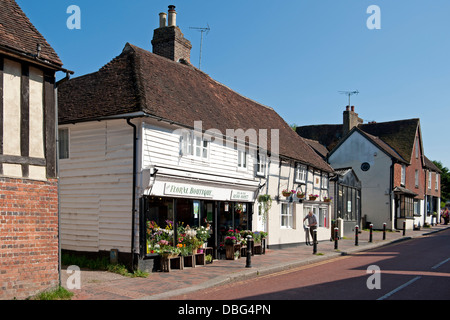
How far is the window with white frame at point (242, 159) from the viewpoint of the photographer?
1814 centimetres

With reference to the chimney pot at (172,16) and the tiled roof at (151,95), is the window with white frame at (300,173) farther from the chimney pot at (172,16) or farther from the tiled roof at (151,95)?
the chimney pot at (172,16)

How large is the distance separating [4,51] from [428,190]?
47856mm

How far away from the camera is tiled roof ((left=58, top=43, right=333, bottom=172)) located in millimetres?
14062

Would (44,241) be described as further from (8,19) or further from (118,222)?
(8,19)

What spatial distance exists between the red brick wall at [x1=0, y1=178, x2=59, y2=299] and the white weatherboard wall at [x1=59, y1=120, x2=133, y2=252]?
3703mm

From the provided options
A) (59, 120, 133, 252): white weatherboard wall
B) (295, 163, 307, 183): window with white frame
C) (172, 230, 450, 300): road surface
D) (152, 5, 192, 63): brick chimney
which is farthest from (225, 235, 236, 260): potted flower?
(152, 5, 192, 63): brick chimney

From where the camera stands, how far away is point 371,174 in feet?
120

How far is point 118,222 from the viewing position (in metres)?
13.4

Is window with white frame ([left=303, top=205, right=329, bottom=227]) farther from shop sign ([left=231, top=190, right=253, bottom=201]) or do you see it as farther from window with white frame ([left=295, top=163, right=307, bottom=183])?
shop sign ([left=231, top=190, right=253, bottom=201])

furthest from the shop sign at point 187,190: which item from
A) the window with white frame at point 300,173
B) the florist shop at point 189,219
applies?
the window with white frame at point 300,173

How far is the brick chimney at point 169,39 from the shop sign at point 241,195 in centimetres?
679

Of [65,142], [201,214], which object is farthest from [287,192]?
[65,142]

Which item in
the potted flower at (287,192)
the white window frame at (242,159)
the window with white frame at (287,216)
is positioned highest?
the white window frame at (242,159)

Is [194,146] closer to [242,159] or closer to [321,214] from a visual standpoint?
[242,159]
